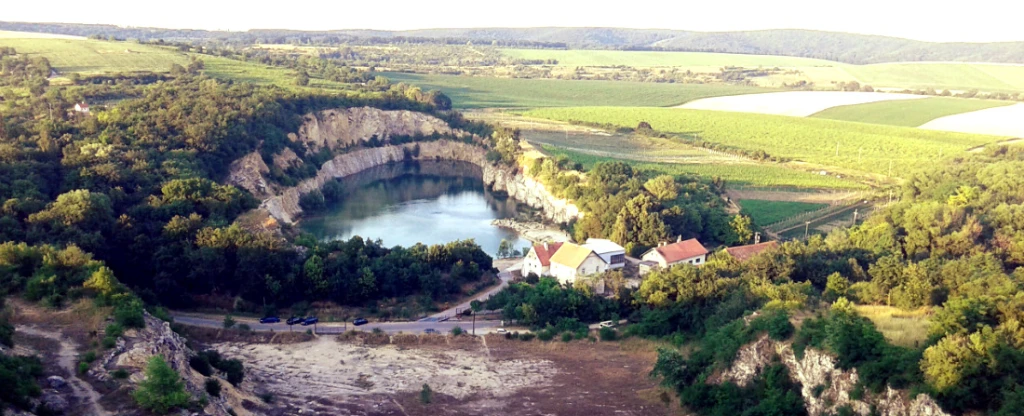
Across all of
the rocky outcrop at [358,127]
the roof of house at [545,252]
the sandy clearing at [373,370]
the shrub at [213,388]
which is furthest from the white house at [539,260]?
the rocky outcrop at [358,127]

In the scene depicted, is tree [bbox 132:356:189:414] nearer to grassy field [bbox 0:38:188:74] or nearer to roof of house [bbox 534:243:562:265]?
roof of house [bbox 534:243:562:265]

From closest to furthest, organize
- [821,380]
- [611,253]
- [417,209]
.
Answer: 1. [821,380]
2. [611,253]
3. [417,209]

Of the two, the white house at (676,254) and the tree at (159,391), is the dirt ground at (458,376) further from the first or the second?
the white house at (676,254)

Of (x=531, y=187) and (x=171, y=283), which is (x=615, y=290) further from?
(x=531, y=187)

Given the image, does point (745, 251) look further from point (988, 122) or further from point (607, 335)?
point (988, 122)

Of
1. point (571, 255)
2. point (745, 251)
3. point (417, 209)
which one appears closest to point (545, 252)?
point (571, 255)
